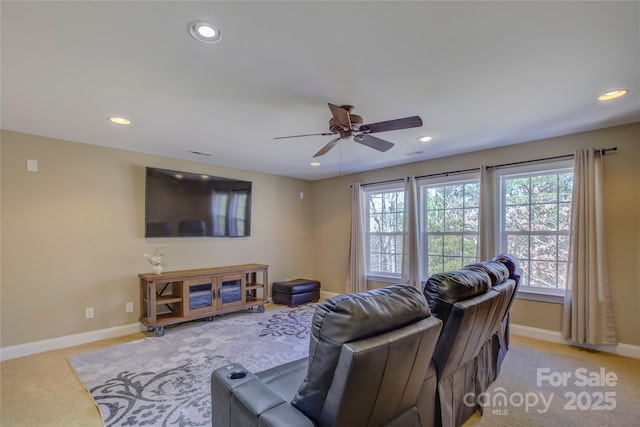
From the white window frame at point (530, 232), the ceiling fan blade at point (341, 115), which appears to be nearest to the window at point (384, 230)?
the white window frame at point (530, 232)

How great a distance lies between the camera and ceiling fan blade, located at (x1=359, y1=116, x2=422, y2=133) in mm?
2348

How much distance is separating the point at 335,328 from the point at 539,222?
12.4 ft

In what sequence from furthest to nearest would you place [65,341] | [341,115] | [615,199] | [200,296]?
[200,296] → [65,341] → [615,199] → [341,115]

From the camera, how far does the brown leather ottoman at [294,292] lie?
5.20m

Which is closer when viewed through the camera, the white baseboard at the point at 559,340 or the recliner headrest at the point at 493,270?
the recliner headrest at the point at 493,270

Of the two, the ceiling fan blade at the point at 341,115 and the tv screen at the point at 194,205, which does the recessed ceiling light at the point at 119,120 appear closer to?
the tv screen at the point at 194,205

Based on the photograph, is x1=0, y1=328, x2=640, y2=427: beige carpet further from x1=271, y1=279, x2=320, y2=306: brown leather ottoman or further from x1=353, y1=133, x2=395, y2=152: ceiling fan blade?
x1=271, y1=279, x2=320, y2=306: brown leather ottoman

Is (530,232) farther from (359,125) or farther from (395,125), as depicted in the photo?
(359,125)

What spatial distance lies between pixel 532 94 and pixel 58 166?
491 cm

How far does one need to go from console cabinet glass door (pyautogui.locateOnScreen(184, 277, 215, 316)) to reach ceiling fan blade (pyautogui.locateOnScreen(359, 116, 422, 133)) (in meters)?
3.00

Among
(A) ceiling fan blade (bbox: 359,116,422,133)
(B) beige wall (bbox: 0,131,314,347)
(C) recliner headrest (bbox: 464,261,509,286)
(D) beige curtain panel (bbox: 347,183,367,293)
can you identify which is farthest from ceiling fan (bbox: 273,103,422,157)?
(B) beige wall (bbox: 0,131,314,347)

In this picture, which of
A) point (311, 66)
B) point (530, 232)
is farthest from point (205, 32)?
point (530, 232)

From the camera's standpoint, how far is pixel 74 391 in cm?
249

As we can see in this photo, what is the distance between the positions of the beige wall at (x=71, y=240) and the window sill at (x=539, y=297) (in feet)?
14.7
